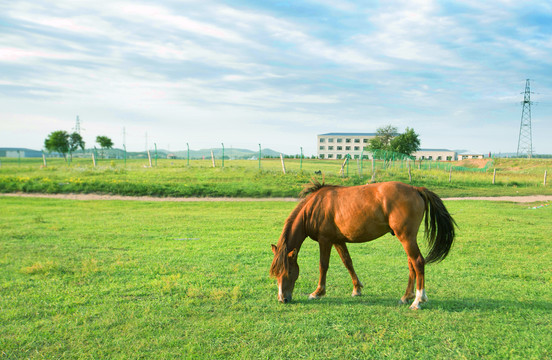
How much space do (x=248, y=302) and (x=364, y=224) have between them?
2.03m

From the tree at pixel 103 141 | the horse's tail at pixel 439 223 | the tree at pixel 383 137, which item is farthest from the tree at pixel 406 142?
the horse's tail at pixel 439 223

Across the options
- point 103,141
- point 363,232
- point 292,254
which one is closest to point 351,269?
point 363,232

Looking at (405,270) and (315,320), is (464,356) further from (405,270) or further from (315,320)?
(405,270)

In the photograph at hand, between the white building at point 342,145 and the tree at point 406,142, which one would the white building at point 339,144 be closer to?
the white building at point 342,145

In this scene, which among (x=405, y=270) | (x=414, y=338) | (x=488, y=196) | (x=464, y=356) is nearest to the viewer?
(x=464, y=356)

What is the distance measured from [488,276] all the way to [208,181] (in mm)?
20725

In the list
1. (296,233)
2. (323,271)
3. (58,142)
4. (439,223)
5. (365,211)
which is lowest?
(323,271)

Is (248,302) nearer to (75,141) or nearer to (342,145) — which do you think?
(75,141)

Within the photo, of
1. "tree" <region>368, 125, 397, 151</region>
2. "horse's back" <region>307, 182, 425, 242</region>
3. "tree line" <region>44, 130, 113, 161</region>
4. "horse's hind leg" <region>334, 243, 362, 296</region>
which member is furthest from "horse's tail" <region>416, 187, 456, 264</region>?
"tree" <region>368, 125, 397, 151</region>

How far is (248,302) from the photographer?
5.45 metres

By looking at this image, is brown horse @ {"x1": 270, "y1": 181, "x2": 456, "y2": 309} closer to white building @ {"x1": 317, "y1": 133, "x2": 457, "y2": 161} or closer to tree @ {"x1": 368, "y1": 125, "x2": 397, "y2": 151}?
tree @ {"x1": 368, "y1": 125, "x2": 397, "y2": 151}

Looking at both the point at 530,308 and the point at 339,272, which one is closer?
the point at 530,308

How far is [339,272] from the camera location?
724 cm

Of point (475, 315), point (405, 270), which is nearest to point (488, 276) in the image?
point (405, 270)
